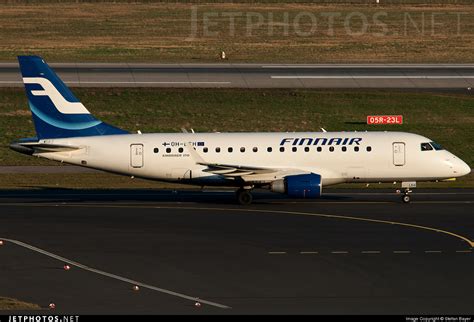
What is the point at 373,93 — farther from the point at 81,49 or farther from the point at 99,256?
the point at 99,256

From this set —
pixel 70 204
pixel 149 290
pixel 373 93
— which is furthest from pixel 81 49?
pixel 149 290

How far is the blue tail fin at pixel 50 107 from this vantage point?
206ft

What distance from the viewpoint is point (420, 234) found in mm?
52969

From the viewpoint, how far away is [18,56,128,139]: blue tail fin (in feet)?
206

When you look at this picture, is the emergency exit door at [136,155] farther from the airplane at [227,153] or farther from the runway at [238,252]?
the runway at [238,252]

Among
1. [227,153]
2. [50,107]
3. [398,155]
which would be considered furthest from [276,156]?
[50,107]

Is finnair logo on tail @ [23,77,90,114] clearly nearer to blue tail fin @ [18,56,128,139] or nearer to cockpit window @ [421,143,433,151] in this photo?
blue tail fin @ [18,56,128,139]

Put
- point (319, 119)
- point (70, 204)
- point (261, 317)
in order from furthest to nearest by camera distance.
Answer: point (319, 119)
point (70, 204)
point (261, 317)

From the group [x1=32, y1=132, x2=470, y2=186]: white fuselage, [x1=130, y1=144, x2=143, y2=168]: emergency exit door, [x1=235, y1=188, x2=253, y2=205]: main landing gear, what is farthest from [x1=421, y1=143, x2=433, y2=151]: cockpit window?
[x1=130, y1=144, x2=143, y2=168]: emergency exit door

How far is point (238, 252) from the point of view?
4891 centimetres

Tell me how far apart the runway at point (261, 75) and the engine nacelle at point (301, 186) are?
119 ft

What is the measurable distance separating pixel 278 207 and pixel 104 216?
31.3 ft
